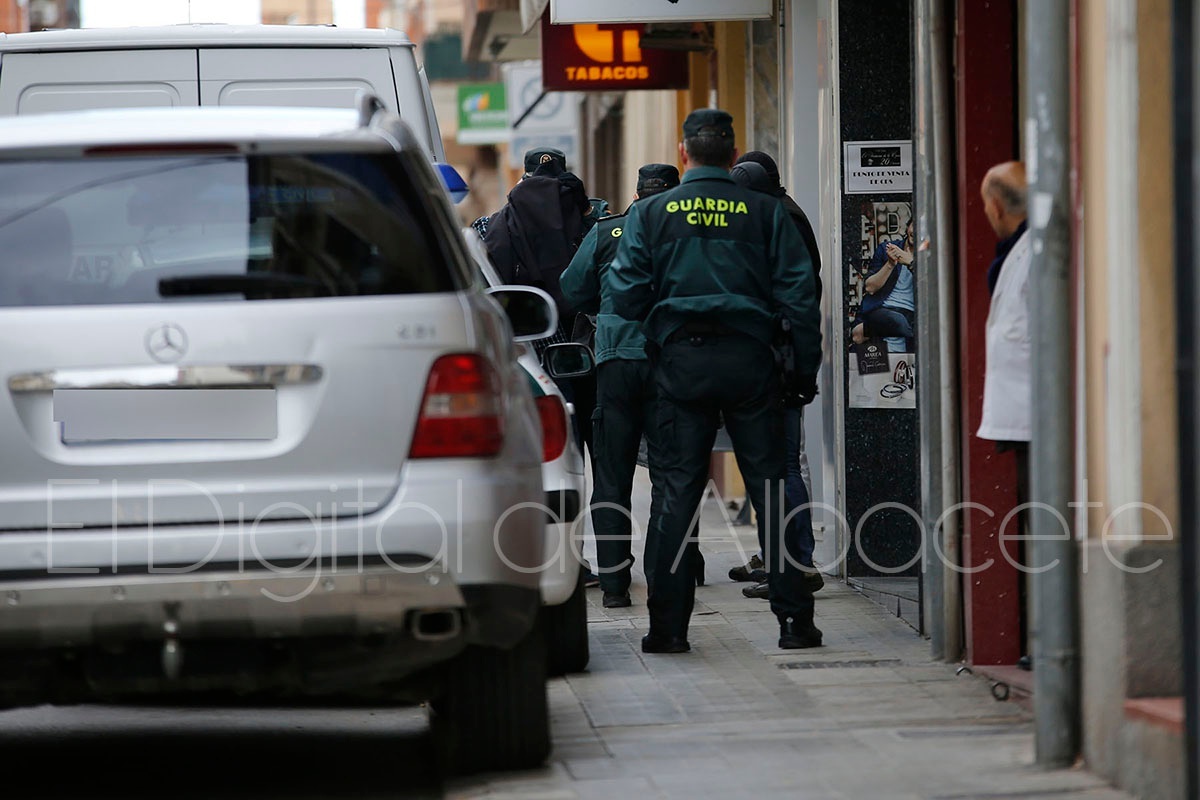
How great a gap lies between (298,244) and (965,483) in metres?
3.00

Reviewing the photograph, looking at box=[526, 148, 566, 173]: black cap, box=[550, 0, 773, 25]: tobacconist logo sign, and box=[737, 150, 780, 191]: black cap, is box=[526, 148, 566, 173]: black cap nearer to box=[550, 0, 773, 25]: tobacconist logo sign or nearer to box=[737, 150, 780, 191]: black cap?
box=[737, 150, 780, 191]: black cap

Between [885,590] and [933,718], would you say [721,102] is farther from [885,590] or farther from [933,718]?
[933,718]

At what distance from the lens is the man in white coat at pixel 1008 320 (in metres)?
6.63

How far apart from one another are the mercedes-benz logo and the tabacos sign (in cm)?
1129

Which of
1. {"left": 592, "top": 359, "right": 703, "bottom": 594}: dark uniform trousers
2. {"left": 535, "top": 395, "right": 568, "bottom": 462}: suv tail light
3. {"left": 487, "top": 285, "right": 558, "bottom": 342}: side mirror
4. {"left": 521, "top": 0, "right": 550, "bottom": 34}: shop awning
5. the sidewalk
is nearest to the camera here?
the sidewalk

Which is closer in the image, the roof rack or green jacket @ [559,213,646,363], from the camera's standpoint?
the roof rack

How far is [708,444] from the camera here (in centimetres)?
793

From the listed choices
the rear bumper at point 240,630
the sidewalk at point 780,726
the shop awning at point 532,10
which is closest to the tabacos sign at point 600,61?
the shop awning at point 532,10

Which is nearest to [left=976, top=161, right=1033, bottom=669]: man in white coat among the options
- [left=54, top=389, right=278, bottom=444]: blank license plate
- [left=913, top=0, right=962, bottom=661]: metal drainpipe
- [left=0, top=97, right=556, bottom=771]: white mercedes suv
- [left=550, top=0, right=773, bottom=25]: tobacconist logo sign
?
[left=913, top=0, right=962, bottom=661]: metal drainpipe

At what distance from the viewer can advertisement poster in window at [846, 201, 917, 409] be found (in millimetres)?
9969

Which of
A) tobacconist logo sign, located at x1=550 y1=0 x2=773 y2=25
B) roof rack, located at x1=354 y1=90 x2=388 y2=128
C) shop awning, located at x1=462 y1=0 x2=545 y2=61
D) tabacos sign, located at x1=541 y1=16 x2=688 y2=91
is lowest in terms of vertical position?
roof rack, located at x1=354 y1=90 x2=388 y2=128

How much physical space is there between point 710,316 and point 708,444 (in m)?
0.52

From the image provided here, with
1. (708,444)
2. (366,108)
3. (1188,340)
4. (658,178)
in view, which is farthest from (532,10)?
(1188,340)

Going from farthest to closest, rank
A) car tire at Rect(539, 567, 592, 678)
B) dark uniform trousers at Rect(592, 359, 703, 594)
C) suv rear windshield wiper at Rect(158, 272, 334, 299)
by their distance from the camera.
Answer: dark uniform trousers at Rect(592, 359, 703, 594) < car tire at Rect(539, 567, 592, 678) < suv rear windshield wiper at Rect(158, 272, 334, 299)
